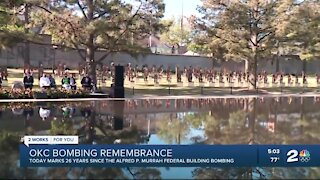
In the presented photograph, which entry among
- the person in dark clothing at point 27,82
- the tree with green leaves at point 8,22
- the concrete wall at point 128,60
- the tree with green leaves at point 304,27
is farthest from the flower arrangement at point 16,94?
the tree with green leaves at point 304,27

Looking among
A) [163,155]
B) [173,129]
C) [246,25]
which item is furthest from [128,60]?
[163,155]

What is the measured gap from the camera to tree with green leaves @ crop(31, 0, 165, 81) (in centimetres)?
2584

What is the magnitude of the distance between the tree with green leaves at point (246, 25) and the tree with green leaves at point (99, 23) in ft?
19.4

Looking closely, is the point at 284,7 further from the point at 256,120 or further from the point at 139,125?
the point at 139,125

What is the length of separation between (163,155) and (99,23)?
18944 mm

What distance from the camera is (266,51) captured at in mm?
32812

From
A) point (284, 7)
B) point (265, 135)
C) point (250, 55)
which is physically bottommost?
point (265, 135)

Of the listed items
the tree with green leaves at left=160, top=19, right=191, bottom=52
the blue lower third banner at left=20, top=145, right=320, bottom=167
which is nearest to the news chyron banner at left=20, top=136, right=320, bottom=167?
the blue lower third banner at left=20, top=145, right=320, bottom=167

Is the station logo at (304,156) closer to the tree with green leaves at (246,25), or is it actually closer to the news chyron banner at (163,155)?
the news chyron banner at (163,155)

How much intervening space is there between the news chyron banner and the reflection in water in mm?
324

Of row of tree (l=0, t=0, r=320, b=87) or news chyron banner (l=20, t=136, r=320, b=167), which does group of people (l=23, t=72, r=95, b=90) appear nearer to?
row of tree (l=0, t=0, r=320, b=87)

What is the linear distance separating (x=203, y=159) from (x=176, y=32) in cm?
6961

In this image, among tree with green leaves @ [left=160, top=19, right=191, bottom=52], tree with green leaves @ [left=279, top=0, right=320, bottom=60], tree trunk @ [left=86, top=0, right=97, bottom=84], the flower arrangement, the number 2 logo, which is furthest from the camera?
tree with green leaves @ [left=160, top=19, right=191, bottom=52]

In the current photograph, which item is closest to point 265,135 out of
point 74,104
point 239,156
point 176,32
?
point 239,156
